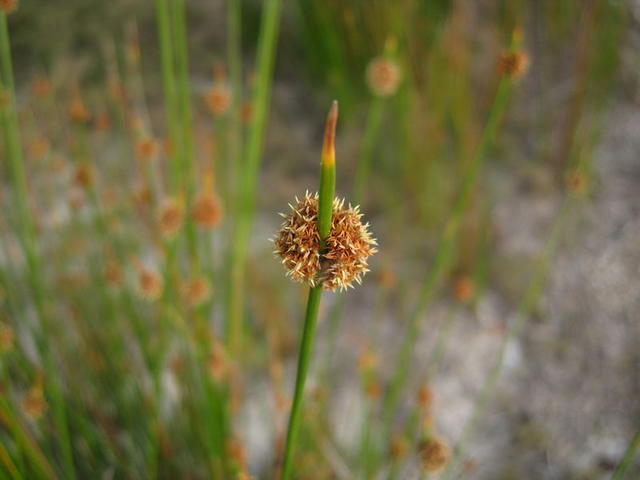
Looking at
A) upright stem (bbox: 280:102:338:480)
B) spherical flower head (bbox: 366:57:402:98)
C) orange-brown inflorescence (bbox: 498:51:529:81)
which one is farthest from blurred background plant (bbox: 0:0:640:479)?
upright stem (bbox: 280:102:338:480)

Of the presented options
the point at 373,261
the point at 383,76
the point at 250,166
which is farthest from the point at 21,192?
the point at 373,261

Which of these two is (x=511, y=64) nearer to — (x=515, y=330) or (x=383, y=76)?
(x=383, y=76)

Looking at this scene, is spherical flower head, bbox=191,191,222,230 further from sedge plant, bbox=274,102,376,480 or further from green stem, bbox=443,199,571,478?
green stem, bbox=443,199,571,478

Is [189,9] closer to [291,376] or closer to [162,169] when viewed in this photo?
[162,169]

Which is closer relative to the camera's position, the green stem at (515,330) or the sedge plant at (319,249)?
the sedge plant at (319,249)

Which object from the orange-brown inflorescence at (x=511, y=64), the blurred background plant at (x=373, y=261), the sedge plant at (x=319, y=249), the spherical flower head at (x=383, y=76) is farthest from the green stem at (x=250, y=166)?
the sedge plant at (x=319, y=249)

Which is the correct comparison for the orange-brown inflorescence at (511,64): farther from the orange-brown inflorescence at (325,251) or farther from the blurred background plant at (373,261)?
the orange-brown inflorescence at (325,251)

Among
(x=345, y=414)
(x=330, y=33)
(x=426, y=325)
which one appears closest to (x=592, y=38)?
(x=330, y=33)
